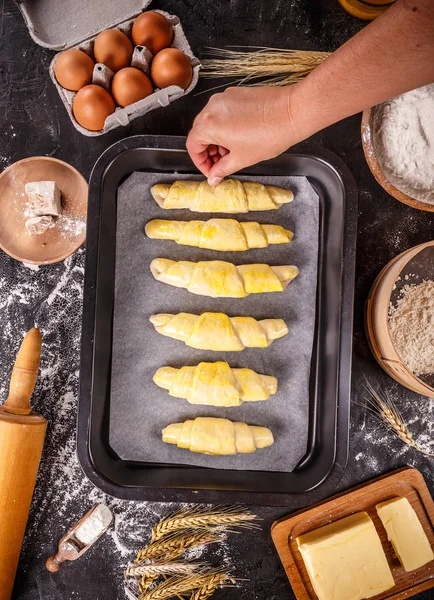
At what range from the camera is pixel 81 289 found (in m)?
1.78

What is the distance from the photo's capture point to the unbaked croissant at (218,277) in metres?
1.63

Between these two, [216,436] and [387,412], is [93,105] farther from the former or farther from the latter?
[387,412]

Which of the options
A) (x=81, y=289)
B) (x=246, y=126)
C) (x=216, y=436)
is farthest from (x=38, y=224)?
(x=216, y=436)

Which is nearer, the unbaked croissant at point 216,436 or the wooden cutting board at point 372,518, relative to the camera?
the unbaked croissant at point 216,436

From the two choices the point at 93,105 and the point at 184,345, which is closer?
the point at 93,105

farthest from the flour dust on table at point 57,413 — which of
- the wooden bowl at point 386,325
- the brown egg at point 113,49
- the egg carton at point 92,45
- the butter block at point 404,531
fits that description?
the wooden bowl at point 386,325

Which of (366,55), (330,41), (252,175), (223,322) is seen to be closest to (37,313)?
(223,322)

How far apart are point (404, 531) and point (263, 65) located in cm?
176

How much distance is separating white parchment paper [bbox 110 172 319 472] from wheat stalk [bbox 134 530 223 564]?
12.0 inches

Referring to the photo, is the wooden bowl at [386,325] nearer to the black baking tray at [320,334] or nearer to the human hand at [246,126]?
the black baking tray at [320,334]

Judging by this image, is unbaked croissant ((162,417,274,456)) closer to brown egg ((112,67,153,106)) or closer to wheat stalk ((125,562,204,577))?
wheat stalk ((125,562,204,577))

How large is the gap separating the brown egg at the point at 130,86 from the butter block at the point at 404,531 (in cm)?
167

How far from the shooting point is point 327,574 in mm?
1723

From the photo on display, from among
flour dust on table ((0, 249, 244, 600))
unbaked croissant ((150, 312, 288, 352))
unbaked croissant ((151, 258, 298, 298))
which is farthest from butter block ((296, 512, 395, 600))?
unbaked croissant ((151, 258, 298, 298))
